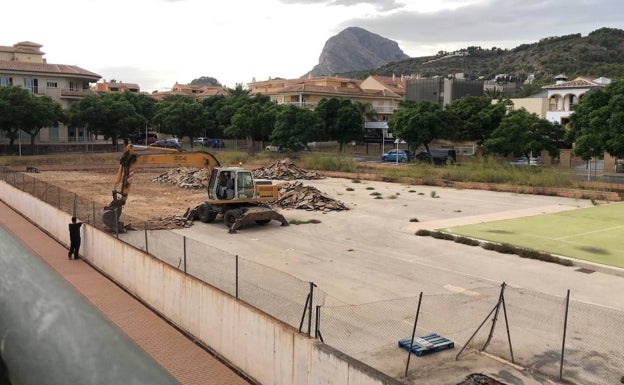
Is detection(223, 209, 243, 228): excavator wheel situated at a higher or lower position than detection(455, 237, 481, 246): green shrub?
higher

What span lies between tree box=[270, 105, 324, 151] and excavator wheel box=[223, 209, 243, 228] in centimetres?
4327

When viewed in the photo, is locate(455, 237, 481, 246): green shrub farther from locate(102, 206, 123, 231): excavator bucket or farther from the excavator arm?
locate(102, 206, 123, 231): excavator bucket

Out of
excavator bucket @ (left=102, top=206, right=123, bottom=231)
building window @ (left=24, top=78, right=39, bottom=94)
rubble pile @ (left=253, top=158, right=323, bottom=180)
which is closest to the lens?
excavator bucket @ (left=102, top=206, right=123, bottom=231)

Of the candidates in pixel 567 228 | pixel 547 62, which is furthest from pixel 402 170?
pixel 547 62

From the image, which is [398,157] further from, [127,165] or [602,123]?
[127,165]

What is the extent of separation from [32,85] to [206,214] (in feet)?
209

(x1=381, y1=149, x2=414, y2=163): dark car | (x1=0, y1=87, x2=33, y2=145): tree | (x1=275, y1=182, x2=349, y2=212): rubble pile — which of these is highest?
(x1=0, y1=87, x2=33, y2=145): tree

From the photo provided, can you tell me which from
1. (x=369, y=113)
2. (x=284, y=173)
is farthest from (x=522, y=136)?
(x=369, y=113)

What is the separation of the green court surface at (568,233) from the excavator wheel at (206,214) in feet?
37.9

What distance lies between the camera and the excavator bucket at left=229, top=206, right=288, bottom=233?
26656 millimetres

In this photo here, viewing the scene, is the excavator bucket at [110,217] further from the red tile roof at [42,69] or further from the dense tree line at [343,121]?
the red tile roof at [42,69]

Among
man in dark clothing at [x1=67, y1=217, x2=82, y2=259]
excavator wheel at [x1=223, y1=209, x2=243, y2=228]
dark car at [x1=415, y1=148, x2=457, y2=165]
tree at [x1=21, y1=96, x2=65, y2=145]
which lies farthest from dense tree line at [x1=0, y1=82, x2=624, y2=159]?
man in dark clothing at [x1=67, y1=217, x2=82, y2=259]

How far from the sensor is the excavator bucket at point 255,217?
87.5 feet

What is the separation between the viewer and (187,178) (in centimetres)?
4850
